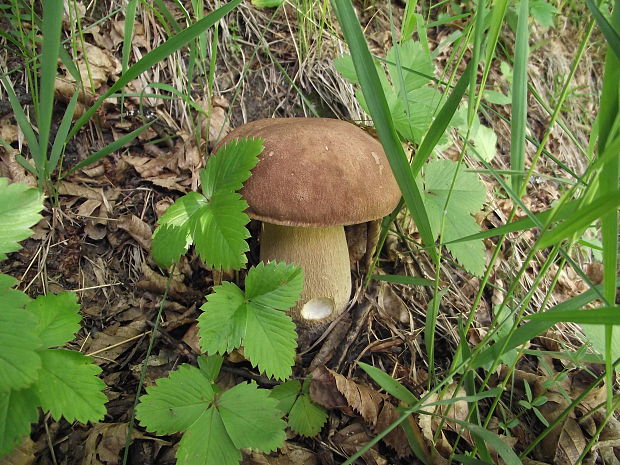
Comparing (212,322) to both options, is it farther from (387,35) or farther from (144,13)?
(387,35)

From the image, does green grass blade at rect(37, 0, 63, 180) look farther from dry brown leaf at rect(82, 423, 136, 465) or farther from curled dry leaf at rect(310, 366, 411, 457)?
curled dry leaf at rect(310, 366, 411, 457)

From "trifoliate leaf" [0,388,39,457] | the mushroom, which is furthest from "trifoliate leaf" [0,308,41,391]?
the mushroom

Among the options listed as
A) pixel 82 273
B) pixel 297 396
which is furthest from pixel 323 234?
pixel 82 273

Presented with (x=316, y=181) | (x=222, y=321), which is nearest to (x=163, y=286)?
(x=222, y=321)

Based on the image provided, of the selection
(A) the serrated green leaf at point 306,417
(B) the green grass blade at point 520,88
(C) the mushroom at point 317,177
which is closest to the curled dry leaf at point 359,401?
(A) the serrated green leaf at point 306,417

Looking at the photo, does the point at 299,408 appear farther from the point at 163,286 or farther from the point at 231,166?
the point at 231,166
